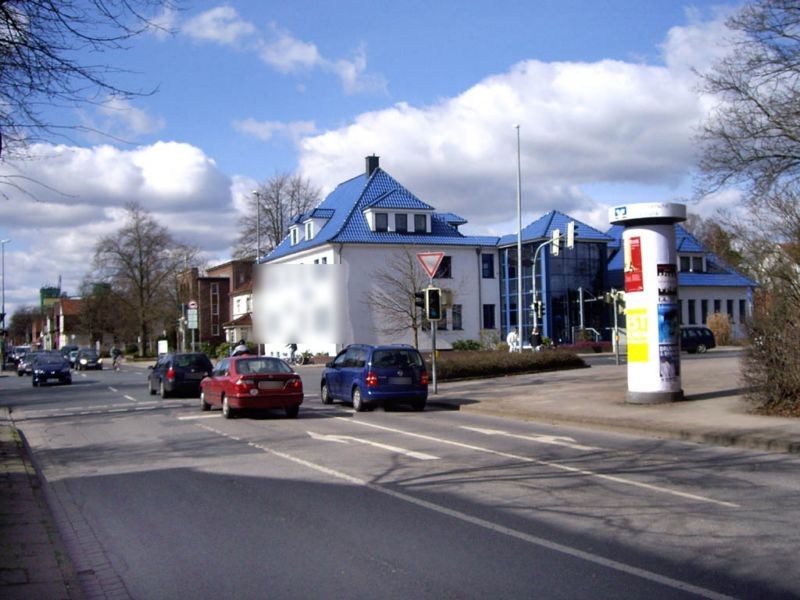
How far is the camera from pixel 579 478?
10.5 meters

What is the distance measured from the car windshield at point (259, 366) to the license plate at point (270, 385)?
31cm

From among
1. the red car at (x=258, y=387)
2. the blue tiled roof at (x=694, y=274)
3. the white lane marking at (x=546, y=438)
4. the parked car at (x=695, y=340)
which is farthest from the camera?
the blue tiled roof at (x=694, y=274)

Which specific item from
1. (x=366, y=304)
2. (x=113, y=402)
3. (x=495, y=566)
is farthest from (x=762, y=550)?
(x=366, y=304)

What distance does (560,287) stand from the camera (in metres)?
57.0

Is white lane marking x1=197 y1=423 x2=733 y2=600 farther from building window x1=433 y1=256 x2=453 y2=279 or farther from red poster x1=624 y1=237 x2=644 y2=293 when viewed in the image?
building window x1=433 y1=256 x2=453 y2=279

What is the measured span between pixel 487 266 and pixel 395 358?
3911 cm

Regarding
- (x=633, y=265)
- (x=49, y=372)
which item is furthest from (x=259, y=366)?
(x=49, y=372)

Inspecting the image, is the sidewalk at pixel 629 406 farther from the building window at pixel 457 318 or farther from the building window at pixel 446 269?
the building window at pixel 457 318

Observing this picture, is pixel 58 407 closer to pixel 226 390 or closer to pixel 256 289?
pixel 256 289

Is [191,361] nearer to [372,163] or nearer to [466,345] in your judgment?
[466,345]

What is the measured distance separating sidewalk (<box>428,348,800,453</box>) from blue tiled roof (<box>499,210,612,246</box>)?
28.6 metres

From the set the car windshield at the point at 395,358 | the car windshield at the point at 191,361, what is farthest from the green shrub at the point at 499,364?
the car windshield at the point at 395,358

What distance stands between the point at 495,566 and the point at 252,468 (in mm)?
5989

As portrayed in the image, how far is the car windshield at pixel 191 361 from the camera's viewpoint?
26.9 meters
